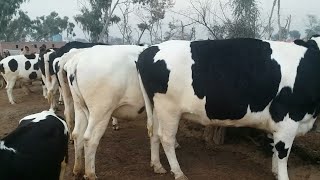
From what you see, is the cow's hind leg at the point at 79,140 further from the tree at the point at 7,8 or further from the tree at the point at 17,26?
the tree at the point at 17,26

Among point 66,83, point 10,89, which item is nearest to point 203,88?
point 66,83

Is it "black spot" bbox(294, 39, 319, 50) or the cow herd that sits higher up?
"black spot" bbox(294, 39, 319, 50)

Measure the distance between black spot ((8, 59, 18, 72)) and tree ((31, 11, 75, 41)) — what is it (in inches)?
2096

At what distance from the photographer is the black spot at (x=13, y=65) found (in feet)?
44.3

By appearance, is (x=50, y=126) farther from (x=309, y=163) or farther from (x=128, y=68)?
(x=309, y=163)

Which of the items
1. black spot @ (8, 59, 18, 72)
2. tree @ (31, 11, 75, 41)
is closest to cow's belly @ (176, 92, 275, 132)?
black spot @ (8, 59, 18, 72)

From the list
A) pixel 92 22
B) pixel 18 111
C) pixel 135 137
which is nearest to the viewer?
pixel 135 137

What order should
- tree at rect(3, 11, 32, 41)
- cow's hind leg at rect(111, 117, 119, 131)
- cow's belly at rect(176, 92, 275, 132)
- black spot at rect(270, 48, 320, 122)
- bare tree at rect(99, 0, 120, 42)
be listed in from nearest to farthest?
1. black spot at rect(270, 48, 320, 122)
2. cow's belly at rect(176, 92, 275, 132)
3. cow's hind leg at rect(111, 117, 119, 131)
4. bare tree at rect(99, 0, 120, 42)
5. tree at rect(3, 11, 32, 41)

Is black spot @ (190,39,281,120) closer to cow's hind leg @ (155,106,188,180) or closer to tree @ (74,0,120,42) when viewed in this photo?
cow's hind leg @ (155,106,188,180)

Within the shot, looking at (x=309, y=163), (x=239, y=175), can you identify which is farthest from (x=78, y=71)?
(x=309, y=163)

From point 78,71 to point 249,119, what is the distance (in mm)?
2595

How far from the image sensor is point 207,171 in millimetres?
5922

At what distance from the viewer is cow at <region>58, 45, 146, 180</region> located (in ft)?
17.7

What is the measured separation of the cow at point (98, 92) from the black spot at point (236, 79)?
1080 millimetres
